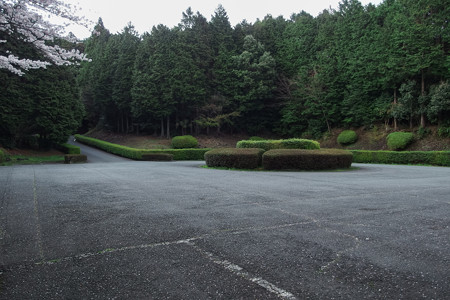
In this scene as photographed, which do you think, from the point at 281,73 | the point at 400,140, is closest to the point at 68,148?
the point at 281,73

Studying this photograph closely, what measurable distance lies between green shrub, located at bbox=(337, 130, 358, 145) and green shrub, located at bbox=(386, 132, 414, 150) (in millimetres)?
3887

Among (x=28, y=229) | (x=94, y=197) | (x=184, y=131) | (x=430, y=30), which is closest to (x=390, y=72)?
(x=430, y=30)

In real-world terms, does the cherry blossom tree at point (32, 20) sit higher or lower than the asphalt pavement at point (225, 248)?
higher

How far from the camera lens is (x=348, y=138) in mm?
27625

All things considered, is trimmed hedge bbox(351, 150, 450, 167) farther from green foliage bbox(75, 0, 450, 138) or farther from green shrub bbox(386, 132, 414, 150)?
green foliage bbox(75, 0, 450, 138)

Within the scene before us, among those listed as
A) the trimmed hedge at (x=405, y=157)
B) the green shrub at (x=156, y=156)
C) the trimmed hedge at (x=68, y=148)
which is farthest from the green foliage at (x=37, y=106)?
the trimmed hedge at (x=405, y=157)

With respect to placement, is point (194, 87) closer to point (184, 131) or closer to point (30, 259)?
point (184, 131)

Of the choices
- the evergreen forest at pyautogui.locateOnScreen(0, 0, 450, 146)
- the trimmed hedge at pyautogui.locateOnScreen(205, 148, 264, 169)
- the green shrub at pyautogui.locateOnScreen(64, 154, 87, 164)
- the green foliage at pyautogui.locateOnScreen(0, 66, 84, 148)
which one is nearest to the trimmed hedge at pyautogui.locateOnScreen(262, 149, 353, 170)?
the trimmed hedge at pyautogui.locateOnScreen(205, 148, 264, 169)

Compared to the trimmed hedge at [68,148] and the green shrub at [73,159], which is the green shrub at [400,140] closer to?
the green shrub at [73,159]

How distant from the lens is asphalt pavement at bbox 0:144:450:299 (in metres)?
2.20

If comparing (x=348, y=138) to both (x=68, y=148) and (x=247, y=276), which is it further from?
(x=247, y=276)

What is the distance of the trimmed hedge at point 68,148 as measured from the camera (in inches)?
928

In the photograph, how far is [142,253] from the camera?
114 inches

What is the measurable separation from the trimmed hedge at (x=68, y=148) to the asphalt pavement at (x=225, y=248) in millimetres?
19774
